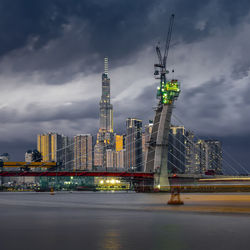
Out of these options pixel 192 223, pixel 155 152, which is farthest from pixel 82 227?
pixel 155 152

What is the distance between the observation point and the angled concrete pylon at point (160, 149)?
133 meters

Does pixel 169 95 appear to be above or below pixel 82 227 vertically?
above

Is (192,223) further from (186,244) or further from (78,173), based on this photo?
(78,173)

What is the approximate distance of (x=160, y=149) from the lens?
133m

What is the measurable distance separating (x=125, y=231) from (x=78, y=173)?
113454 millimetres

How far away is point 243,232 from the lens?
21375 millimetres

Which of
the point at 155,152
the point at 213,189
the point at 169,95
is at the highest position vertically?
the point at 169,95

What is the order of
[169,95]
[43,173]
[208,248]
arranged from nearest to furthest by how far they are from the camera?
[208,248] < [43,173] < [169,95]

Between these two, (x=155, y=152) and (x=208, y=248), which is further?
(x=155, y=152)

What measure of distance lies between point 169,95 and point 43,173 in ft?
153

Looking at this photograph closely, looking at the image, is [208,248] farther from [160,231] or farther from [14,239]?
[14,239]

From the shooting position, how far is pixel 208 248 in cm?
1659

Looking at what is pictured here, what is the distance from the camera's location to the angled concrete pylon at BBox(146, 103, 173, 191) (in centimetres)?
13300

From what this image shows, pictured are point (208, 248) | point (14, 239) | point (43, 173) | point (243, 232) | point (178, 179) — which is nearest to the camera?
point (208, 248)
